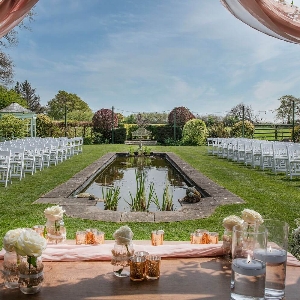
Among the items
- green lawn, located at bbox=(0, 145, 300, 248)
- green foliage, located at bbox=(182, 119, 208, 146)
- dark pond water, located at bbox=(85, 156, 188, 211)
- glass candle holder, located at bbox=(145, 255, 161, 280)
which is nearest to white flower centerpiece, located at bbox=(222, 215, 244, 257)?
glass candle holder, located at bbox=(145, 255, 161, 280)

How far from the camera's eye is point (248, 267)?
1263 millimetres

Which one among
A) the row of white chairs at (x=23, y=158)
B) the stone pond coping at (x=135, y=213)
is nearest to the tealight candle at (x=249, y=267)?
the stone pond coping at (x=135, y=213)

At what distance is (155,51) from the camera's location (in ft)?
142

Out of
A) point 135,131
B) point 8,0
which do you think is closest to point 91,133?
point 135,131

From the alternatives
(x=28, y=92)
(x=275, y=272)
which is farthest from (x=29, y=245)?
(x=28, y=92)

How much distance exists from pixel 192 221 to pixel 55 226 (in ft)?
9.94

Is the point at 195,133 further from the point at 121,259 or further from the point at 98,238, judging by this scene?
the point at 121,259

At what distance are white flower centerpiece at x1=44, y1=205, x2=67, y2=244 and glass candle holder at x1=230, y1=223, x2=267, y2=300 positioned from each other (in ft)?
3.21

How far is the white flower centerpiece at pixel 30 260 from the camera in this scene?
4.71 ft

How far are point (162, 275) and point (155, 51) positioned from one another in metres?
43.2

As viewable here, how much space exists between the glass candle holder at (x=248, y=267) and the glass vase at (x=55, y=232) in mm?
1012

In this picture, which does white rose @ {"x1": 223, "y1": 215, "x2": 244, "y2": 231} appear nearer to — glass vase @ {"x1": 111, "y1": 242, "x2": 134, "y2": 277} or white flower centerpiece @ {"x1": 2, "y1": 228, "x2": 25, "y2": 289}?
glass vase @ {"x1": 111, "y1": 242, "x2": 134, "y2": 277}

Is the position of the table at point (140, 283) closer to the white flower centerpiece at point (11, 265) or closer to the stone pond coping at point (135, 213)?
the white flower centerpiece at point (11, 265)

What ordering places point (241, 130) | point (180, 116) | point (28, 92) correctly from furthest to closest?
point (28, 92), point (180, 116), point (241, 130)
